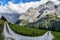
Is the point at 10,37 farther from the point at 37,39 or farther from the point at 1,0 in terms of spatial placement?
the point at 1,0

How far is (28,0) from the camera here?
3766cm

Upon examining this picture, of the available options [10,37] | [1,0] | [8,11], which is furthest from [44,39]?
[8,11]

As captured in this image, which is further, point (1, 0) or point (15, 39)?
point (1, 0)

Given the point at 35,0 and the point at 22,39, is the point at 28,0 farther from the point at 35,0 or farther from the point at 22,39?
the point at 22,39

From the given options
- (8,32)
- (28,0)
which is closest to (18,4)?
(28,0)

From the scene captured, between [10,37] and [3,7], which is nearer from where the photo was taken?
[10,37]

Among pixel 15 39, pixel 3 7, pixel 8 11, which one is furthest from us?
pixel 8 11

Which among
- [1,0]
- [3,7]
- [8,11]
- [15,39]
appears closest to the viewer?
[15,39]

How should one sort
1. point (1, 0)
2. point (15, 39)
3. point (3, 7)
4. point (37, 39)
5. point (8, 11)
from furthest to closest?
point (8, 11) → point (3, 7) → point (1, 0) → point (15, 39) → point (37, 39)

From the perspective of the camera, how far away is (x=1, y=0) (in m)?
32.8

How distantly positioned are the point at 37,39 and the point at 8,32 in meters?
2.37

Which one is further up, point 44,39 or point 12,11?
point 12,11

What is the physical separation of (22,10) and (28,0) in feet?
12.7

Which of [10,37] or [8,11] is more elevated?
[8,11]
